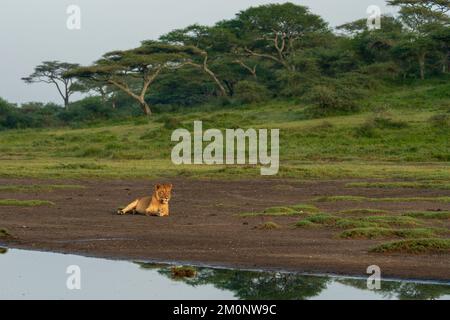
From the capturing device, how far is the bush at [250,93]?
132 feet

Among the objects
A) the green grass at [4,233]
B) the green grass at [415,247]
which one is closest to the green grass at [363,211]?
the green grass at [415,247]

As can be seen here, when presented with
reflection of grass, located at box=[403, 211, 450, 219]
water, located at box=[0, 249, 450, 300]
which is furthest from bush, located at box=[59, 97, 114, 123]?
water, located at box=[0, 249, 450, 300]

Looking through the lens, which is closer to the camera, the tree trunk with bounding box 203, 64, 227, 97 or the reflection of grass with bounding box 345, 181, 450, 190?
the reflection of grass with bounding box 345, 181, 450, 190

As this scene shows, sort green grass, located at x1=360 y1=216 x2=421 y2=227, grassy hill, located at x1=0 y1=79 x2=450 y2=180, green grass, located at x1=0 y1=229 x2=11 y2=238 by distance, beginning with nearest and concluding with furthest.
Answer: green grass, located at x1=0 y1=229 x2=11 y2=238 < green grass, located at x1=360 y1=216 x2=421 y2=227 < grassy hill, located at x1=0 y1=79 x2=450 y2=180

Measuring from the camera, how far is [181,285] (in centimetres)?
930

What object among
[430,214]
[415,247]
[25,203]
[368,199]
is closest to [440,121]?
[368,199]

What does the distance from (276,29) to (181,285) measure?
1437 inches

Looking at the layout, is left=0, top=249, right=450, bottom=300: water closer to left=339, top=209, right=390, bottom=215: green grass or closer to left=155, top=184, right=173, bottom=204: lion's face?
left=155, top=184, right=173, bottom=204: lion's face

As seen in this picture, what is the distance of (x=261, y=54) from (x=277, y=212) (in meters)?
31.3

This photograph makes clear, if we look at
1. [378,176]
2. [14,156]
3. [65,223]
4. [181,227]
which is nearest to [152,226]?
[181,227]

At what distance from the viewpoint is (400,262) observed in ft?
33.6

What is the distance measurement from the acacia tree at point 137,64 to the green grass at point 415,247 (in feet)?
101

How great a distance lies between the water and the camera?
875cm

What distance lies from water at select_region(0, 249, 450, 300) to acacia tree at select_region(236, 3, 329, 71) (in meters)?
33.6
